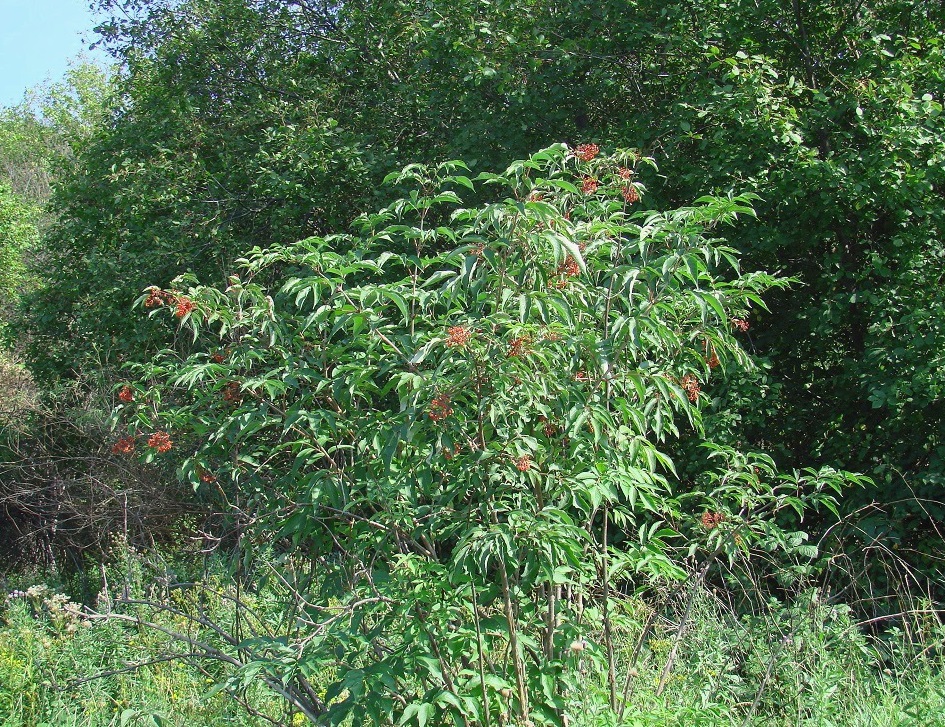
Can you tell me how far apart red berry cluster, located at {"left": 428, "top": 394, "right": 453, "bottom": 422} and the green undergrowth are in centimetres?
101

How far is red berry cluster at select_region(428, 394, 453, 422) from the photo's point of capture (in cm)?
292

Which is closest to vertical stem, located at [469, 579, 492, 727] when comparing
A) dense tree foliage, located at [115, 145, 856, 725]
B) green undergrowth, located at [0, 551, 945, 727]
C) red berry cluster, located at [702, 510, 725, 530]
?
dense tree foliage, located at [115, 145, 856, 725]

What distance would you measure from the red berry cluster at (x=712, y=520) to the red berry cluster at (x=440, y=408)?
4.61ft

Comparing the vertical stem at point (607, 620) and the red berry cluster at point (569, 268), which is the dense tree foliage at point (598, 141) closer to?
the vertical stem at point (607, 620)

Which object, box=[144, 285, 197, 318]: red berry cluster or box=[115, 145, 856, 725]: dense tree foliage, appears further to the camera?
box=[144, 285, 197, 318]: red berry cluster

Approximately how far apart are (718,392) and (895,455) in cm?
133

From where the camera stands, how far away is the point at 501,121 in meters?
8.18

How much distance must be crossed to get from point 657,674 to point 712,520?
99cm

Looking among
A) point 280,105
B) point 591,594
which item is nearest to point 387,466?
point 591,594

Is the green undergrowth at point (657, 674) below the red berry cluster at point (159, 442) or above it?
below

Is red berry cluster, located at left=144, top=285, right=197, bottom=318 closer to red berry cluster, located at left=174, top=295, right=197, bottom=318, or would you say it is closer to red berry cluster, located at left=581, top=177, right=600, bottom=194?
red berry cluster, located at left=174, top=295, right=197, bottom=318

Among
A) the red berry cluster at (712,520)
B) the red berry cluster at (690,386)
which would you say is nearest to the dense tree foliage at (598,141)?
the red berry cluster at (712,520)

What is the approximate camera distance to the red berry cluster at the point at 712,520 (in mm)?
3801

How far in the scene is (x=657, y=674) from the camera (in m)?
4.38
